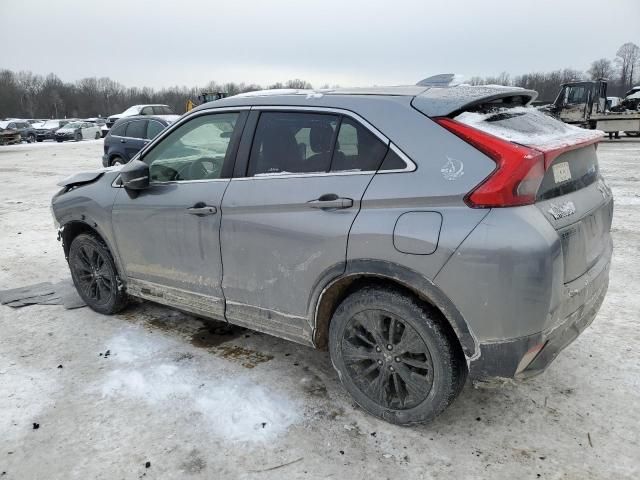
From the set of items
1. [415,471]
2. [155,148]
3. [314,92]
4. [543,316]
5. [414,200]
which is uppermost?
[314,92]

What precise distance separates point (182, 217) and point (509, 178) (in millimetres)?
2194

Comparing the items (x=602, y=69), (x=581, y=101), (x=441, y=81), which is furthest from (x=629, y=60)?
(x=441, y=81)

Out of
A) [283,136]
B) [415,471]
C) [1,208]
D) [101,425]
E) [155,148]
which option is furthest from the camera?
[1,208]

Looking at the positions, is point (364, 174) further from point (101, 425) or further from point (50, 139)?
point (50, 139)

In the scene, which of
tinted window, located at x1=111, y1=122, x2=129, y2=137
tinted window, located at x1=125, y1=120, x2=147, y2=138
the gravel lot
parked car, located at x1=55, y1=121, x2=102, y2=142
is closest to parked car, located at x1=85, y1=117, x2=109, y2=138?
parked car, located at x1=55, y1=121, x2=102, y2=142

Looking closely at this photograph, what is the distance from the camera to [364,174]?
2699 millimetres

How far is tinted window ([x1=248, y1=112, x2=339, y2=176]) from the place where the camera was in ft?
9.55

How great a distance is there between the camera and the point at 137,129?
515 inches

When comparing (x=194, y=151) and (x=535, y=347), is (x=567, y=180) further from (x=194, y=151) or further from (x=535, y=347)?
(x=194, y=151)

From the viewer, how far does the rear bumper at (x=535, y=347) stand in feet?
7.70

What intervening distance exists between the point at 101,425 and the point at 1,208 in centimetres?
880

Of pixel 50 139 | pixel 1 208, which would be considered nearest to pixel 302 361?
pixel 1 208

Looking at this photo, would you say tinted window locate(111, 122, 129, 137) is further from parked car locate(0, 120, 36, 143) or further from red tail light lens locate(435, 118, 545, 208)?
parked car locate(0, 120, 36, 143)

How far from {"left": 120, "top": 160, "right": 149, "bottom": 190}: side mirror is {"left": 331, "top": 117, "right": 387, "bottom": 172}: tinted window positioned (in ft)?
5.35
